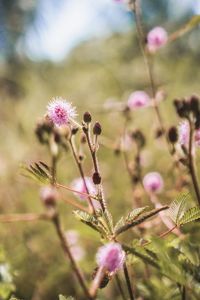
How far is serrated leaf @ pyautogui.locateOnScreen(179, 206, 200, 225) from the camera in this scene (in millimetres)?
818

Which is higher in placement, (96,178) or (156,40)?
(156,40)

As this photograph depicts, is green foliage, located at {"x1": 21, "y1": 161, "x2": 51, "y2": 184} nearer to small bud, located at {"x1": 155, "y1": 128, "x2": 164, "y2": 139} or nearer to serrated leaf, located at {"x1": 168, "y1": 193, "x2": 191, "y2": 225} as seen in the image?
serrated leaf, located at {"x1": 168, "y1": 193, "x2": 191, "y2": 225}

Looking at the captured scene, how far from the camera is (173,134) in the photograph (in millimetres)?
998

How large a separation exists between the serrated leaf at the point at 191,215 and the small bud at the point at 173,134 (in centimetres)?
21

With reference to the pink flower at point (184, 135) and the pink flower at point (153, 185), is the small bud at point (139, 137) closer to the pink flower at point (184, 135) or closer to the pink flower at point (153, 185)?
the pink flower at point (153, 185)

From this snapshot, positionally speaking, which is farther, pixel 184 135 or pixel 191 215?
pixel 184 135

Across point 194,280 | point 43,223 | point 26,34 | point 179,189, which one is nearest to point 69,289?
point 43,223

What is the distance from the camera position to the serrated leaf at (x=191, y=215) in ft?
2.68

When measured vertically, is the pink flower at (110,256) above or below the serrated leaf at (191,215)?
below

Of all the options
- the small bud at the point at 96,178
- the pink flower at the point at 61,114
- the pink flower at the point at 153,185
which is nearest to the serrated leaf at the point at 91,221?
the small bud at the point at 96,178

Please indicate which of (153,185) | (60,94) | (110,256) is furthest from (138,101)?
(60,94)

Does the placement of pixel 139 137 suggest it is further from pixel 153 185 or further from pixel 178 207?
pixel 178 207

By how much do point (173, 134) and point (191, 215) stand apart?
22 cm

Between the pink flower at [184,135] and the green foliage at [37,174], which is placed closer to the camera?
the green foliage at [37,174]
